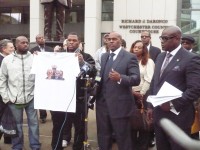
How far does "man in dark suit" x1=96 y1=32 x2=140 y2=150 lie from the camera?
190 inches

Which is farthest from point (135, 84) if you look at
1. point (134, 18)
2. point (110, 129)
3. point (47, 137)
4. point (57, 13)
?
point (134, 18)

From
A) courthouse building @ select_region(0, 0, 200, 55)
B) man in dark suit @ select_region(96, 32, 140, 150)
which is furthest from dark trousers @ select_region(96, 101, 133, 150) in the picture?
courthouse building @ select_region(0, 0, 200, 55)

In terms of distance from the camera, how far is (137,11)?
27.9 meters

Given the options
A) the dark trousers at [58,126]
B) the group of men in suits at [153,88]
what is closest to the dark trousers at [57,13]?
the dark trousers at [58,126]

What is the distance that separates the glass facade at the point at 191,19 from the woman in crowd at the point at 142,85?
22942 mm

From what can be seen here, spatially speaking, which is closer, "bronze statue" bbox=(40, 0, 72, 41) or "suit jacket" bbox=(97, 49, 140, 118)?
"suit jacket" bbox=(97, 49, 140, 118)

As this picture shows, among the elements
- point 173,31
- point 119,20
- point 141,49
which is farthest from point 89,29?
point 173,31

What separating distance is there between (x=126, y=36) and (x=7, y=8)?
1400cm

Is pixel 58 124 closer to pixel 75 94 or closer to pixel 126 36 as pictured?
pixel 75 94

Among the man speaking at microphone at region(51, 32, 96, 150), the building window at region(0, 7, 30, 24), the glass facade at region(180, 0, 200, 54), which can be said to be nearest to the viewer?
the man speaking at microphone at region(51, 32, 96, 150)

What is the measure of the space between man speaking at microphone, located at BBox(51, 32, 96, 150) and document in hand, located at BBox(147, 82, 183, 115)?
1.66 m

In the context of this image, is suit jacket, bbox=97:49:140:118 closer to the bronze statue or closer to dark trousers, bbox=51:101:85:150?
dark trousers, bbox=51:101:85:150

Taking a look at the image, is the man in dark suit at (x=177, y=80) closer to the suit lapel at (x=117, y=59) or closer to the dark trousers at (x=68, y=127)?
the suit lapel at (x=117, y=59)

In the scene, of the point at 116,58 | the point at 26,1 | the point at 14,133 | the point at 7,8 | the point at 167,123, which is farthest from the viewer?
the point at 7,8
